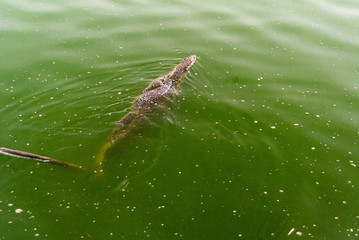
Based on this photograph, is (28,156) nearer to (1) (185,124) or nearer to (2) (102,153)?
(2) (102,153)

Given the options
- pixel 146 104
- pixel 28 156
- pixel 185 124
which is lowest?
pixel 28 156

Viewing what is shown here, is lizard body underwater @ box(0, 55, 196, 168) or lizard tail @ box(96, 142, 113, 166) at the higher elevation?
lizard body underwater @ box(0, 55, 196, 168)

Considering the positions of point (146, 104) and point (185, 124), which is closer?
point (185, 124)

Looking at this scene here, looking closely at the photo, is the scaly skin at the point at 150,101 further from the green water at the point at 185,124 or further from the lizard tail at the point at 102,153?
the green water at the point at 185,124

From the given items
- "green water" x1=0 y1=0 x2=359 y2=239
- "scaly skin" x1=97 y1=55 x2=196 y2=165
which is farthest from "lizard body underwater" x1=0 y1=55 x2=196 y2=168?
"green water" x1=0 y1=0 x2=359 y2=239

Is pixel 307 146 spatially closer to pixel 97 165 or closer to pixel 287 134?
pixel 287 134

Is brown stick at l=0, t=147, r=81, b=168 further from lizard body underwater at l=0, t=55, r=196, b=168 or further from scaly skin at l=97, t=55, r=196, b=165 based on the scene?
scaly skin at l=97, t=55, r=196, b=165

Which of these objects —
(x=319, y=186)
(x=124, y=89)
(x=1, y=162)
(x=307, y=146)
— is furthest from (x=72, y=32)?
(x=319, y=186)

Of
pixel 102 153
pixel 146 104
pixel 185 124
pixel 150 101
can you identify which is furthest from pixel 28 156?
pixel 185 124
